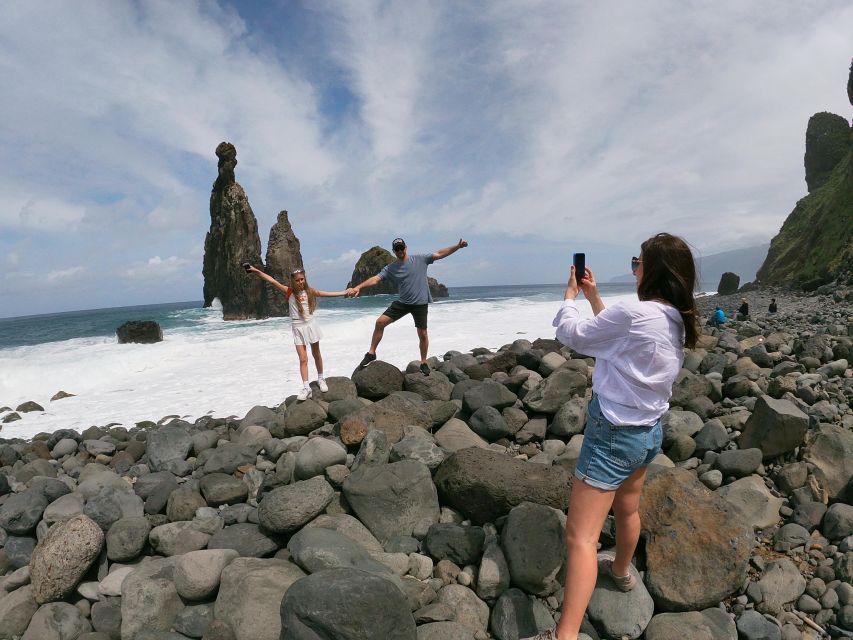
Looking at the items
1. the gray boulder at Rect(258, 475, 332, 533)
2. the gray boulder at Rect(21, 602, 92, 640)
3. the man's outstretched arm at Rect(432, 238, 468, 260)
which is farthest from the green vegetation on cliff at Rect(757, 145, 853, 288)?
the gray boulder at Rect(21, 602, 92, 640)

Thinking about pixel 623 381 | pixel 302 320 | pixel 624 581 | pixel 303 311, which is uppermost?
pixel 303 311

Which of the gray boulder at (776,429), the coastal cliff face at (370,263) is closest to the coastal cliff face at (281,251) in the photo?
the coastal cliff face at (370,263)

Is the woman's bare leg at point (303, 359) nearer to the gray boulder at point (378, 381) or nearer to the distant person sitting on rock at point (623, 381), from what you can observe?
the gray boulder at point (378, 381)

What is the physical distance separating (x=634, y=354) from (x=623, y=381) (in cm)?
13

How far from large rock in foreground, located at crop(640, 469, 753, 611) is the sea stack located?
4673cm

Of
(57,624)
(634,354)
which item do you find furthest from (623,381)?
(57,624)

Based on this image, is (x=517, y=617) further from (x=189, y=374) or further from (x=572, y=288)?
(x=189, y=374)

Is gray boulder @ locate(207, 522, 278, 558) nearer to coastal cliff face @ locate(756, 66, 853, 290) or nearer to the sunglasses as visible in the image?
the sunglasses

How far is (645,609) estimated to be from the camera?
8.84 ft

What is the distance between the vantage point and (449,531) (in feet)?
10.5

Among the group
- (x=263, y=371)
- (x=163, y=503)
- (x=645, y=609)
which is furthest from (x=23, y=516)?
(x=263, y=371)

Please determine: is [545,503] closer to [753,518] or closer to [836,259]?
[753,518]

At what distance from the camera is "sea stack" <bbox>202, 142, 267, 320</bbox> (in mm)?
46094

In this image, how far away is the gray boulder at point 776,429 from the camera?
379 centimetres
